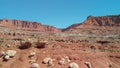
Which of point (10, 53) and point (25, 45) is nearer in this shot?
point (10, 53)

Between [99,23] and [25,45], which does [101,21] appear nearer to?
[99,23]

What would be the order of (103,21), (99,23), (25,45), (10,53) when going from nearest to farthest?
(10,53), (25,45), (99,23), (103,21)

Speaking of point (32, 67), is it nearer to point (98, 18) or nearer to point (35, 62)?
point (35, 62)

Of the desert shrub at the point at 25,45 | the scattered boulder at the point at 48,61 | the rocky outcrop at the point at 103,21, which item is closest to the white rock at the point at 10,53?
the desert shrub at the point at 25,45

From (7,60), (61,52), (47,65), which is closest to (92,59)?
(61,52)

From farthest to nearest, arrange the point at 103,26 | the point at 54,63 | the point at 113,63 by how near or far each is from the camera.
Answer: the point at 103,26 → the point at 113,63 → the point at 54,63

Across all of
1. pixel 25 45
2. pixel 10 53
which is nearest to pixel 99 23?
pixel 25 45

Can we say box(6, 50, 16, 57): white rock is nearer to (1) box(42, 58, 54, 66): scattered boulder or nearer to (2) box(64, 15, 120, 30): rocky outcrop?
(1) box(42, 58, 54, 66): scattered boulder

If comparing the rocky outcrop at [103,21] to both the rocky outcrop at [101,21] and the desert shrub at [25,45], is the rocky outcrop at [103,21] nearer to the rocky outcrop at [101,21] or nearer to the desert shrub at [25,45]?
the rocky outcrop at [101,21]

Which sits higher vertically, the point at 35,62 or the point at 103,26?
the point at 103,26

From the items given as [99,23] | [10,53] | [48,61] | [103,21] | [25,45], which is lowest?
[48,61]

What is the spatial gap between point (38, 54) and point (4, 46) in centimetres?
422

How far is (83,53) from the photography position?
79.4 feet

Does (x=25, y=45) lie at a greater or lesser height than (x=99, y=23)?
lesser
